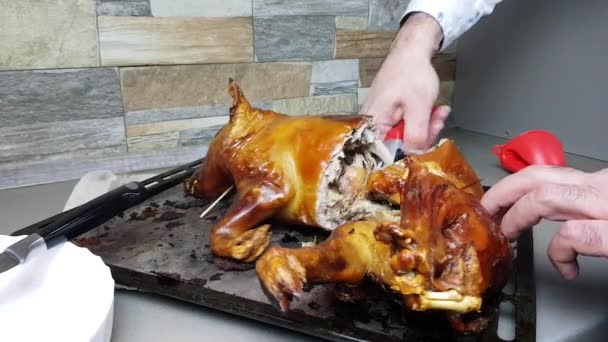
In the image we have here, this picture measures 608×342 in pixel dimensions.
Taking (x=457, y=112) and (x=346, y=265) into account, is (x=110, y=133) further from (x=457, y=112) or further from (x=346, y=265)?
(x=457, y=112)

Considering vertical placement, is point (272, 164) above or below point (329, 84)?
below

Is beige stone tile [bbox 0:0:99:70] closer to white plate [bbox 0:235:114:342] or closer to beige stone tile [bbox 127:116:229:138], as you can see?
beige stone tile [bbox 127:116:229:138]

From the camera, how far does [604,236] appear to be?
592mm

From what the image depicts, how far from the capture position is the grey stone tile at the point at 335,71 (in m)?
1.66

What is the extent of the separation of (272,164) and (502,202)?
0.38 meters

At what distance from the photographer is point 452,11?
1.23 metres

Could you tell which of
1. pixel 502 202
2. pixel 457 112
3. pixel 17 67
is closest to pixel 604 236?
pixel 502 202

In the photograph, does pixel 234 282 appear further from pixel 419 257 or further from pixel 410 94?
pixel 410 94

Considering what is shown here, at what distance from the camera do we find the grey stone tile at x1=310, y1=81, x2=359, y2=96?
1.68m

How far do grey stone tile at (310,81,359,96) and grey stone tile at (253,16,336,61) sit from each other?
92mm

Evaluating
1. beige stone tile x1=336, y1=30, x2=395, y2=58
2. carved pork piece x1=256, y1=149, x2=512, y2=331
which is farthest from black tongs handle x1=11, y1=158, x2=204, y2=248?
beige stone tile x1=336, y1=30, x2=395, y2=58

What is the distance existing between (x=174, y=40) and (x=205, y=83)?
147 mm

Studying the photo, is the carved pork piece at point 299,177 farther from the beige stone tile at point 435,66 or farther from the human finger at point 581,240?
the beige stone tile at point 435,66

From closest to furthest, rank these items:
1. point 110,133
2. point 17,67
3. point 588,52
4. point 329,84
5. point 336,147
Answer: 1. point 336,147
2. point 17,67
3. point 110,133
4. point 588,52
5. point 329,84
